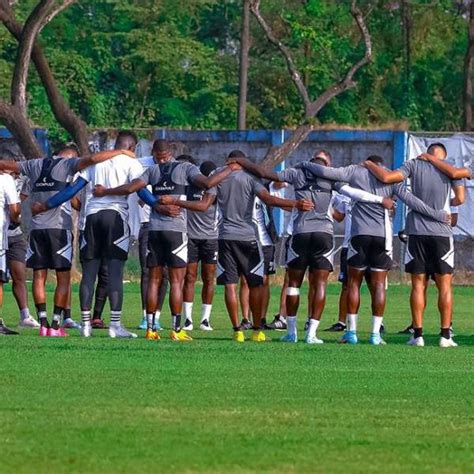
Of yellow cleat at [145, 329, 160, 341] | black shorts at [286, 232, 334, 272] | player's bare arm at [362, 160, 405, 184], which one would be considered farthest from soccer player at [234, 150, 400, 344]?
yellow cleat at [145, 329, 160, 341]

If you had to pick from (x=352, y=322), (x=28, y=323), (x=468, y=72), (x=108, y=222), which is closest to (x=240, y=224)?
(x=108, y=222)

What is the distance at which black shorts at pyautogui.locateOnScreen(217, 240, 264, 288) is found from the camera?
19.3 meters

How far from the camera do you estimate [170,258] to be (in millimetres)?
19047

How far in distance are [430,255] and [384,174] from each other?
986 millimetres

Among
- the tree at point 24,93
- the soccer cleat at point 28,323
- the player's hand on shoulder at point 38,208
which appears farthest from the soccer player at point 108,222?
the tree at point 24,93

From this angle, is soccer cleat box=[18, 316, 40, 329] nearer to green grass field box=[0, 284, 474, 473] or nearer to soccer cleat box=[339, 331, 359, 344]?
green grass field box=[0, 284, 474, 473]

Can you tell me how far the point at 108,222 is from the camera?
18.8m

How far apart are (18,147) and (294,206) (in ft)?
63.1

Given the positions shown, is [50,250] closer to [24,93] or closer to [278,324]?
[278,324]

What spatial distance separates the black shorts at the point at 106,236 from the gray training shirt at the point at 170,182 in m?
0.40

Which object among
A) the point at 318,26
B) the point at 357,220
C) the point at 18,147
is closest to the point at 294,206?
the point at 357,220

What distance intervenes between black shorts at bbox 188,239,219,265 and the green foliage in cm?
2937

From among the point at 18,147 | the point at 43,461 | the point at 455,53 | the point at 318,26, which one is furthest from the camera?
the point at 455,53

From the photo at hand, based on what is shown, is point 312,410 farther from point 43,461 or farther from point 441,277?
point 441,277
